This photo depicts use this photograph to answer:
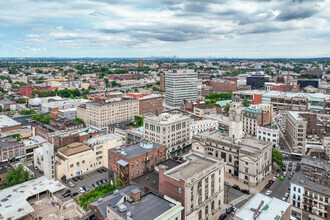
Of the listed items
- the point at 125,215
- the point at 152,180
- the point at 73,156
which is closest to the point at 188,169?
the point at 152,180

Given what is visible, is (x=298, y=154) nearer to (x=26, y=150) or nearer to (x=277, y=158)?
(x=277, y=158)

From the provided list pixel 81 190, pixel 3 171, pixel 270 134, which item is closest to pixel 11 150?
pixel 3 171

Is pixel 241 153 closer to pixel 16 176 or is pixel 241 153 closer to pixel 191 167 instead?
pixel 191 167

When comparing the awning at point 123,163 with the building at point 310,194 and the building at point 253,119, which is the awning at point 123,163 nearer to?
the building at point 310,194


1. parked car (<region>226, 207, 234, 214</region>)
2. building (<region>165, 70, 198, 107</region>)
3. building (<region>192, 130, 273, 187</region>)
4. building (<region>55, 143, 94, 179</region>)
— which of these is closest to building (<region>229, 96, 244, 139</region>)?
building (<region>192, 130, 273, 187</region>)

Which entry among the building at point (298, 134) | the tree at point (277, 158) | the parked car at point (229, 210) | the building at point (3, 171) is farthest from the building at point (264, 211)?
the building at point (3, 171)
